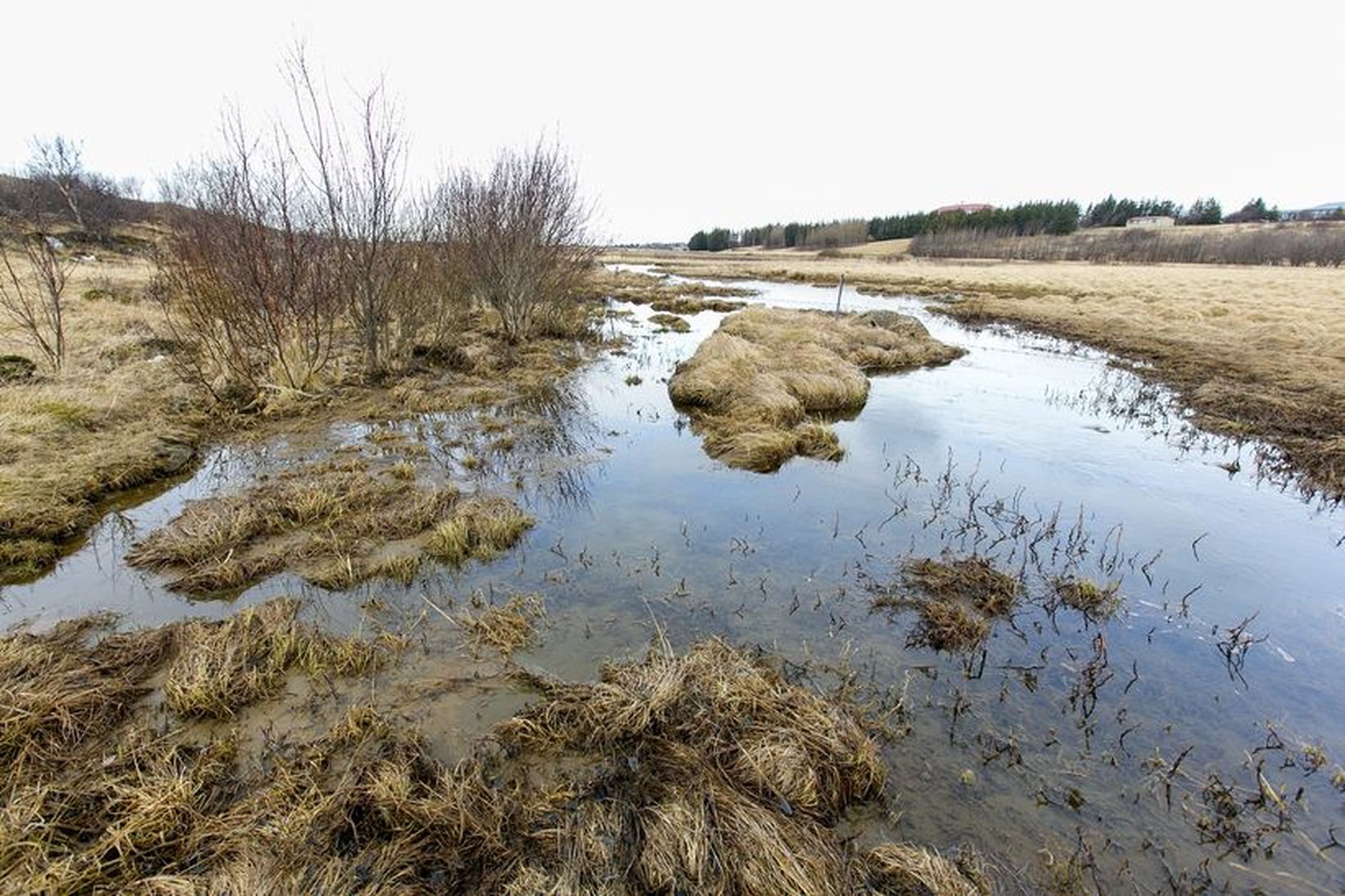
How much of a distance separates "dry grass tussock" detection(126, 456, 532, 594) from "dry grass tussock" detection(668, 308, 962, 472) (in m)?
4.12

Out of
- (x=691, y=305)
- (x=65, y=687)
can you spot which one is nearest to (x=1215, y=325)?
(x=691, y=305)

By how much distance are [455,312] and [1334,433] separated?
18.3 metres

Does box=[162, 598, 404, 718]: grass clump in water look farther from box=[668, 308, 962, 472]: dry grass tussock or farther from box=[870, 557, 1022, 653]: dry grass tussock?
box=[668, 308, 962, 472]: dry grass tussock

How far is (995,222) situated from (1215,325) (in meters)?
68.3

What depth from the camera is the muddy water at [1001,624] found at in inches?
131

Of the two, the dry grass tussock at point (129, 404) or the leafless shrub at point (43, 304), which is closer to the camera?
the dry grass tussock at point (129, 404)

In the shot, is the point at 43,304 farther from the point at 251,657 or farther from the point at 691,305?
the point at 691,305

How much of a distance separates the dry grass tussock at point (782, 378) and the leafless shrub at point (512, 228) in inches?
240

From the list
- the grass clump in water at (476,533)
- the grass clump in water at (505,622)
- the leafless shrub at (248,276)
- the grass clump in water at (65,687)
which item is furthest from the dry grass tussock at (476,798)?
the leafless shrub at (248,276)

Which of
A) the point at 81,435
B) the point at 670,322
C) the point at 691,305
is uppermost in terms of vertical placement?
the point at 691,305

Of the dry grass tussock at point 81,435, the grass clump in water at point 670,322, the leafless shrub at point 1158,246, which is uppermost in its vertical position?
the leafless shrub at point 1158,246

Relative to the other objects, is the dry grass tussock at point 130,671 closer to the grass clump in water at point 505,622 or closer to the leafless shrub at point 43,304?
the grass clump in water at point 505,622

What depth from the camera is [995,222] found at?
77.0 meters

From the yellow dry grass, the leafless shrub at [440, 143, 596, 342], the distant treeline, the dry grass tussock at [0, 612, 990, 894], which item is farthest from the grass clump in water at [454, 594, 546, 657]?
the distant treeline
